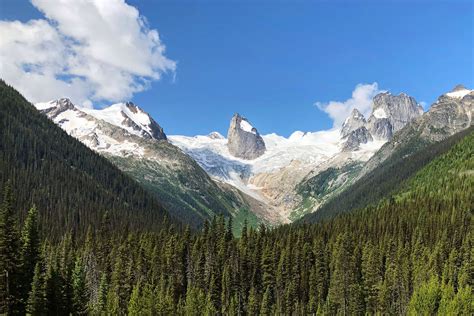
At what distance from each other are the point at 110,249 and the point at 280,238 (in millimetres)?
54759

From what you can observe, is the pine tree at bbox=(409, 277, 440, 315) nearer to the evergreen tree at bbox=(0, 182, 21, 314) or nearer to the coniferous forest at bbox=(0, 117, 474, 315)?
the coniferous forest at bbox=(0, 117, 474, 315)

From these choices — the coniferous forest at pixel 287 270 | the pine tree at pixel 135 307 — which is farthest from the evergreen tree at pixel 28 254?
the coniferous forest at pixel 287 270

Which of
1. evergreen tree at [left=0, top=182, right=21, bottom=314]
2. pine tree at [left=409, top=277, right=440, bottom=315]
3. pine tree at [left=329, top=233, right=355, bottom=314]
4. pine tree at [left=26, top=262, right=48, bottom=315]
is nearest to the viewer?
evergreen tree at [left=0, top=182, right=21, bottom=314]

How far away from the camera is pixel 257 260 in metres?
147

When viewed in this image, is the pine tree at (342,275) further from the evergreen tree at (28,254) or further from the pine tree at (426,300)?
the evergreen tree at (28,254)

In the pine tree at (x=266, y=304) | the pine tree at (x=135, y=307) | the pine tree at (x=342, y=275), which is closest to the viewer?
the pine tree at (x=135, y=307)

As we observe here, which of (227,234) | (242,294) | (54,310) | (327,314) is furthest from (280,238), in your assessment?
(54,310)

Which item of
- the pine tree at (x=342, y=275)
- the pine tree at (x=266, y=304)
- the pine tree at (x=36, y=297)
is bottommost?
the pine tree at (x=36, y=297)

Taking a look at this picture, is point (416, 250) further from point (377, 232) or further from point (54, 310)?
point (54, 310)

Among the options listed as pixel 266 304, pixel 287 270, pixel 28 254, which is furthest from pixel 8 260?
pixel 287 270

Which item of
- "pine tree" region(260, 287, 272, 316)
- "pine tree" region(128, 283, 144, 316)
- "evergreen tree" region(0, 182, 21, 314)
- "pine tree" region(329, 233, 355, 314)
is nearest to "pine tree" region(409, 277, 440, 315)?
"pine tree" region(329, 233, 355, 314)

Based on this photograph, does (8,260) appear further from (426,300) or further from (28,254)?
(426,300)

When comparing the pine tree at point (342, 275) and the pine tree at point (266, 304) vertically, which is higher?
the pine tree at point (342, 275)

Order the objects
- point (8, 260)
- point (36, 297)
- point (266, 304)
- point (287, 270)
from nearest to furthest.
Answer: point (8, 260)
point (36, 297)
point (266, 304)
point (287, 270)
